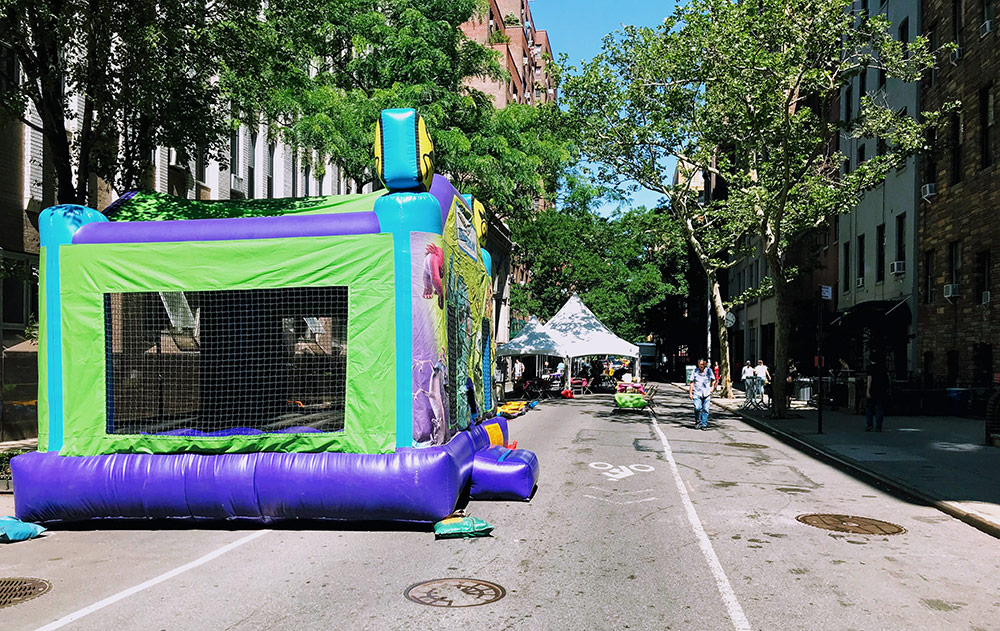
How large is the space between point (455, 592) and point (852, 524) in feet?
17.3

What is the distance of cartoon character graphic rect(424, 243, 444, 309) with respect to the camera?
359 inches

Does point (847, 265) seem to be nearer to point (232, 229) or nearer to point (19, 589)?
point (232, 229)

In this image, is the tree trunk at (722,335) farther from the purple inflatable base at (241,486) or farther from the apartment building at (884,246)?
the purple inflatable base at (241,486)

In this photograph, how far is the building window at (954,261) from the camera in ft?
81.1

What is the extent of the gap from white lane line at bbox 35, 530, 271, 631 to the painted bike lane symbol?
5948 mm

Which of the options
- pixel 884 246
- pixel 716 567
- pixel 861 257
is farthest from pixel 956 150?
pixel 716 567

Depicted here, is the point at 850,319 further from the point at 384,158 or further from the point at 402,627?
the point at 402,627

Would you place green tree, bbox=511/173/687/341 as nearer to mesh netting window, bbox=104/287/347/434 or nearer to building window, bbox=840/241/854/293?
building window, bbox=840/241/854/293

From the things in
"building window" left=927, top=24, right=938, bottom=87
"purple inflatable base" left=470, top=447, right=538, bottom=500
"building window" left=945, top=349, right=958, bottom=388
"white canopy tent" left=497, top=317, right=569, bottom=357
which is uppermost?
"building window" left=927, top=24, right=938, bottom=87

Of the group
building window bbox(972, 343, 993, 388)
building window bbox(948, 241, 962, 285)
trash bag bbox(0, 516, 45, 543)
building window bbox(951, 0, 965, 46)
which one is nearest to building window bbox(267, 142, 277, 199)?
trash bag bbox(0, 516, 45, 543)

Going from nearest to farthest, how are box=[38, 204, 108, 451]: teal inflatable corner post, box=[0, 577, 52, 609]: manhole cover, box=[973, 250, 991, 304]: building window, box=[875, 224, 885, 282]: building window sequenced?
box=[0, 577, 52, 609]: manhole cover < box=[38, 204, 108, 451]: teal inflatable corner post < box=[973, 250, 991, 304]: building window < box=[875, 224, 885, 282]: building window

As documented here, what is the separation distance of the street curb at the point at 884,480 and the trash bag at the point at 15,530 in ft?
34.1

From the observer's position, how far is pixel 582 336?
114ft

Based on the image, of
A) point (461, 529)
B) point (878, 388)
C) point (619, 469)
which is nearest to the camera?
point (461, 529)
